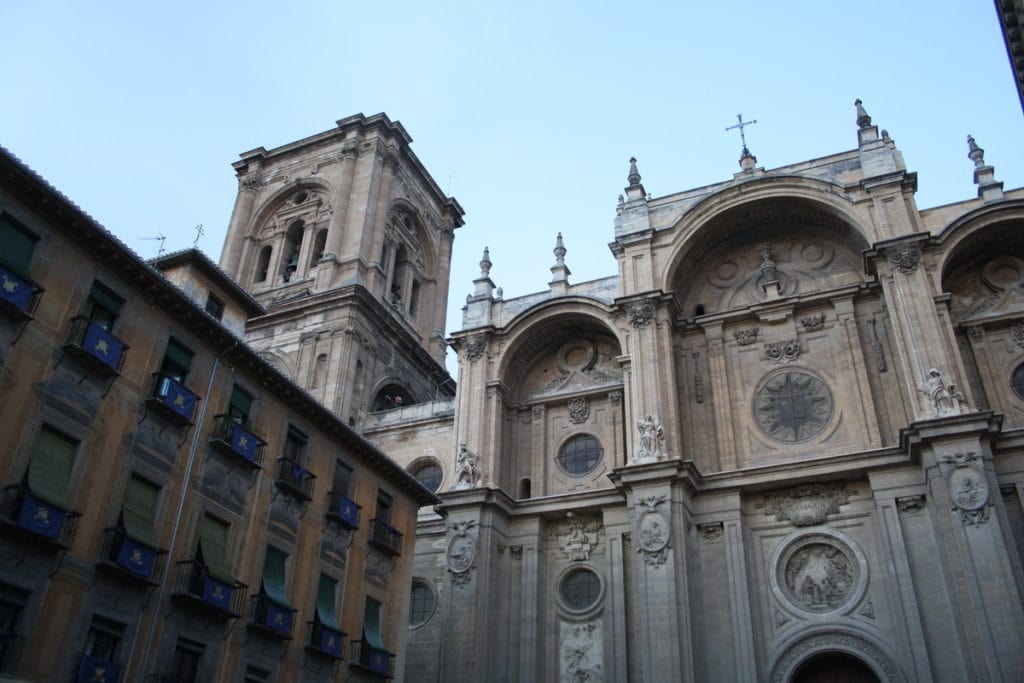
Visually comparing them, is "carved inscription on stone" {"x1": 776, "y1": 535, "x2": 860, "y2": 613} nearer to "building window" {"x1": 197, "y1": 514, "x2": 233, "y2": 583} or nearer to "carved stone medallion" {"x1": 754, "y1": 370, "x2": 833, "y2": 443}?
"carved stone medallion" {"x1": 754, "y1": 370, "x2": 833, "y2": 443}

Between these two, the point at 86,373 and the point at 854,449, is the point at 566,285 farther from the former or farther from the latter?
the point at 86,373

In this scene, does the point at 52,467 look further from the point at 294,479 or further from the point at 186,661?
the point at 294,479

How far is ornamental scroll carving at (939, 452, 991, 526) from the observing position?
22.6 metres

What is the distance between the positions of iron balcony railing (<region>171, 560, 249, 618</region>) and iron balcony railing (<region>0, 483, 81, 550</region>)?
273cm

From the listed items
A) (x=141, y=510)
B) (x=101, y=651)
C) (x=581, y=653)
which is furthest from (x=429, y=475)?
(x=101, y=651)

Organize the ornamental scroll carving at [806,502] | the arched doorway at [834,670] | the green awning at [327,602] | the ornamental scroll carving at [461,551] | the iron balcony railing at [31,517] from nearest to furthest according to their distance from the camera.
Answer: the iron balcony railing at [31,517]
the green awning at [327,602]
the arched doorway at [834,670]
the ornamental scroll carving at [806,502]
the ornamental scroll carving at [461,551]

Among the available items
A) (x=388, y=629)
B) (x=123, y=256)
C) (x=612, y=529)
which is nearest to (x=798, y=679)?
(x=612, y=529)

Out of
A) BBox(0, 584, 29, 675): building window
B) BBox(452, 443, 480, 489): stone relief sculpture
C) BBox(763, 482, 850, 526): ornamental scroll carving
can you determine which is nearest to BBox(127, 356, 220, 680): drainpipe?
BBox(0, 584, 29, 675): building window

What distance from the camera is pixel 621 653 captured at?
85.8 feet

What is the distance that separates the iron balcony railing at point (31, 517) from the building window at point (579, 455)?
18457 millimetres

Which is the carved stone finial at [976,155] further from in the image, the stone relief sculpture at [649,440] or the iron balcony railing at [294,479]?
the iron balcony railing at [294,479]

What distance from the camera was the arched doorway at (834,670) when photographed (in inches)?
956

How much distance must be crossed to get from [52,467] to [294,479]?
6.37 m

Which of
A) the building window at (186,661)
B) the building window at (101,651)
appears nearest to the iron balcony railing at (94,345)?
the building window at (101,651)
